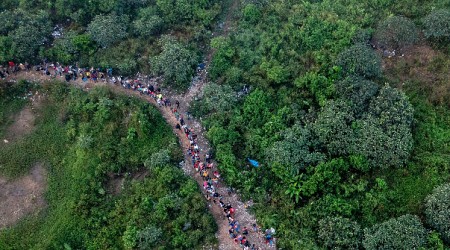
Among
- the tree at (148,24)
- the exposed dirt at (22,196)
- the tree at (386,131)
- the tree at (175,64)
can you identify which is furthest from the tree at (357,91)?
the exposed dirt at (22,196)

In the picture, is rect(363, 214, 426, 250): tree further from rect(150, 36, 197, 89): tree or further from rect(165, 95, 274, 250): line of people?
rect(150, 36, 197, 89): tree

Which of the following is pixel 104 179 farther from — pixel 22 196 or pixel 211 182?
pixel 211 182

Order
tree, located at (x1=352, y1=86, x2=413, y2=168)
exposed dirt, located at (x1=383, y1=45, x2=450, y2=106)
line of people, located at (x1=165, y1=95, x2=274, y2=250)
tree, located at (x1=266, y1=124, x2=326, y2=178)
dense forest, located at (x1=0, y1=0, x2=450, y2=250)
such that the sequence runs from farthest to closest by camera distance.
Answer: exposed dirt, located at (x1=383, y1=45, x2=450, y2=106) → tree, located at (x1=266, y1=124, x2=326, y2=178) → tree, located at (x1=352, y1=86, x2=413, y2=168) → dense forest, located at (x1=0, y1=0, x2=450, y2=250) → line of people, located at (x1=165, y1=95, x2=274, y2=250)

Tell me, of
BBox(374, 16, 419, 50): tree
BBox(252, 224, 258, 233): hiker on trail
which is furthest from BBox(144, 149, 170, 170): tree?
BBox(374, 16, 419, 50): tree

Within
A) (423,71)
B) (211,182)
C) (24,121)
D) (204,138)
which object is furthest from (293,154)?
(24,121)

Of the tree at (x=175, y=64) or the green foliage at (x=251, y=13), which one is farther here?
the green foliage at (x=251, y=13)

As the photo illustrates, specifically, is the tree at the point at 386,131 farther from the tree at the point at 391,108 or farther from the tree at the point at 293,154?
the tree at the point at 293,154
